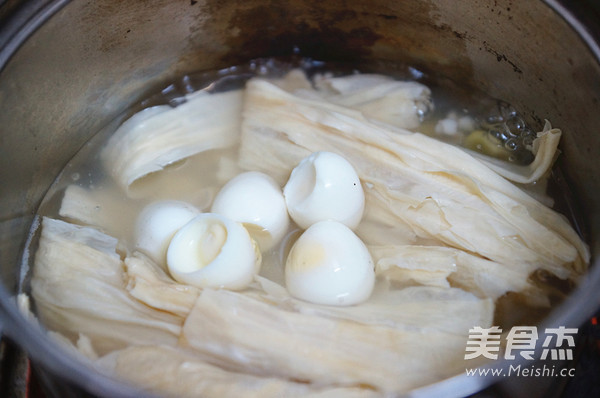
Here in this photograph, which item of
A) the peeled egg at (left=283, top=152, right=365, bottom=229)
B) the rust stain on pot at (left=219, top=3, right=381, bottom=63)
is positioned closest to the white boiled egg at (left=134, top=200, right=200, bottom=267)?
the peeled egg at (left=283, top=152, right=365, bottom=229)

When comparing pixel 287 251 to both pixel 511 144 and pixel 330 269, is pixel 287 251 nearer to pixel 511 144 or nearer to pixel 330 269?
pixel 330 269

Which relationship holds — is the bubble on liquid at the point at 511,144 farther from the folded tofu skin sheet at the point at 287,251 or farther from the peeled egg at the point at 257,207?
the peeled egg at the point at 257,207

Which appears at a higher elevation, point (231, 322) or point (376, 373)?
point (376, 373)

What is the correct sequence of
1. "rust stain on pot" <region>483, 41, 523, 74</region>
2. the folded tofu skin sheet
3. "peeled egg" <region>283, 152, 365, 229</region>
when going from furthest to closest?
"rust stain on pot" <region>483, 41, 523, 74</region>, "peeled egg" <region>283, 152, 365, 229</region>, the folded tofu skin sheet

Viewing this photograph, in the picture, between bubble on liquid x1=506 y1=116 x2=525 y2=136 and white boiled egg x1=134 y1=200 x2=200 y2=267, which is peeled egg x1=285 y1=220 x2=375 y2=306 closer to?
white boiled egg x1=134 y1=200 x2=200 y2=267

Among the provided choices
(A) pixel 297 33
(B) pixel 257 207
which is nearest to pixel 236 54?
(A) pixel 297 33

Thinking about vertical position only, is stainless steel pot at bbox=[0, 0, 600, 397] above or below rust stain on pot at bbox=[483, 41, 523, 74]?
below

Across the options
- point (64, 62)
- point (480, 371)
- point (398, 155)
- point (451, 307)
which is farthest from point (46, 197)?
point (480, 371)

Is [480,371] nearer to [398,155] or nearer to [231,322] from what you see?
[231,322]
